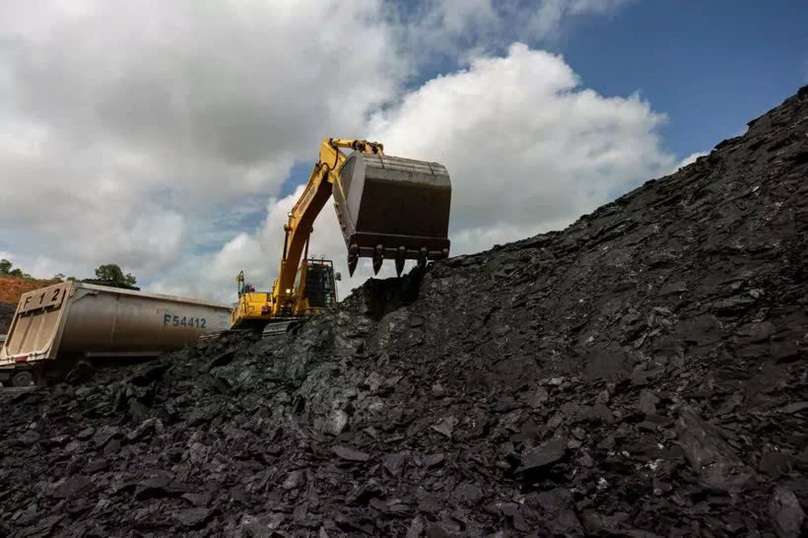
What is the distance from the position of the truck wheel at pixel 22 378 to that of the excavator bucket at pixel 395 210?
404 inches

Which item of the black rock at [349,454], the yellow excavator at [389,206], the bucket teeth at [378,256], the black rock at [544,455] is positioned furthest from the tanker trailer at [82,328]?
the black rock at [544,455]

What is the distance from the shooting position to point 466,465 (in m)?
4.21

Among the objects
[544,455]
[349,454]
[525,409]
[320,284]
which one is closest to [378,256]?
[349,454]

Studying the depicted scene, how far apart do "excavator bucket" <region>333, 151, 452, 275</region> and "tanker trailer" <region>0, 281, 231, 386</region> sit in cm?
787

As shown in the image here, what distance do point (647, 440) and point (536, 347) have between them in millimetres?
2091

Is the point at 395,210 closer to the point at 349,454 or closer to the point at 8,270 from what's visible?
the point at 349,454

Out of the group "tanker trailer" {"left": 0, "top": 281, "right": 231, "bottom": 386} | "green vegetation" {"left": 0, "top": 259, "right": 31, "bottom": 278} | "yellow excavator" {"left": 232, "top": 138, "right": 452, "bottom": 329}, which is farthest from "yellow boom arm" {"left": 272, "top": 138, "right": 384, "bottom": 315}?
"green vegetation" {"left": 0, "top": 259, "right": 31, "bottom": 278}

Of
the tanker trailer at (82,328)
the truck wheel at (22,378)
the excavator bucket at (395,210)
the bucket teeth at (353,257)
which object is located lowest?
the truck wheel at (22,378)

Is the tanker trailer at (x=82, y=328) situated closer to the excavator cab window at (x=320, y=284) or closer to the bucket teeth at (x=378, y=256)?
the excavator cab window at (x=320, y=284)

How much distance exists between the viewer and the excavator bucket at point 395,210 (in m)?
7.55

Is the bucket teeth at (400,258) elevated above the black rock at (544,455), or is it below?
above

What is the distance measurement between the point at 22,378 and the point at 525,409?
13430 millimetres

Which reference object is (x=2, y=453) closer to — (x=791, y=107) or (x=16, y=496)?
(x=16, y=496)

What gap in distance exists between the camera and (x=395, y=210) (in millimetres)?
7668
